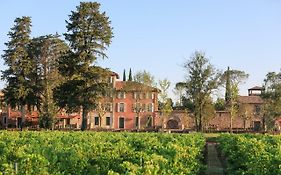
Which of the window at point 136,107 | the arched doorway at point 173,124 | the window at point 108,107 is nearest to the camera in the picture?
the window at point 136,107

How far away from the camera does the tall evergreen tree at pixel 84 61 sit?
189 feet

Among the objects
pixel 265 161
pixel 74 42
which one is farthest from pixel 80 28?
pixel 265 161

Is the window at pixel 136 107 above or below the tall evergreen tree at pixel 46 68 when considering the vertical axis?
below

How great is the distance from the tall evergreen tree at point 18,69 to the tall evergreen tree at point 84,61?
8.22 meters

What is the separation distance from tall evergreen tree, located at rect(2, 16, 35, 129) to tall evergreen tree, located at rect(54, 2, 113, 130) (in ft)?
27.0

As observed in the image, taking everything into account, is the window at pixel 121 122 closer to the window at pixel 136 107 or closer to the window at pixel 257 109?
the window at pixel 136 107

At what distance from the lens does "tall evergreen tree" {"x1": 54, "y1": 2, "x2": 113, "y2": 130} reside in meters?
57.6

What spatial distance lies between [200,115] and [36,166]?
59501 mm

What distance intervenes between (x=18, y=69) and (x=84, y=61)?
11998 millimetres

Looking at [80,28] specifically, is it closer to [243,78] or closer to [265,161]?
[243,78]

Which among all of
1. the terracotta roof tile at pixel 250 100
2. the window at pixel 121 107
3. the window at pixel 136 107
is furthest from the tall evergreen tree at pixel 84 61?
the terracotta roof tile at pixel 250 100

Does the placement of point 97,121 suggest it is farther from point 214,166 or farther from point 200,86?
point 214,166

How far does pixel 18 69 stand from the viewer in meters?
66.8

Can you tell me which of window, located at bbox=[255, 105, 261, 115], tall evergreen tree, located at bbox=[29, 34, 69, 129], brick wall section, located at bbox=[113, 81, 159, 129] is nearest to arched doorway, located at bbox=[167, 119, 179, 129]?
brick wall section, located at bbox=[113, 81, 159, 129]
